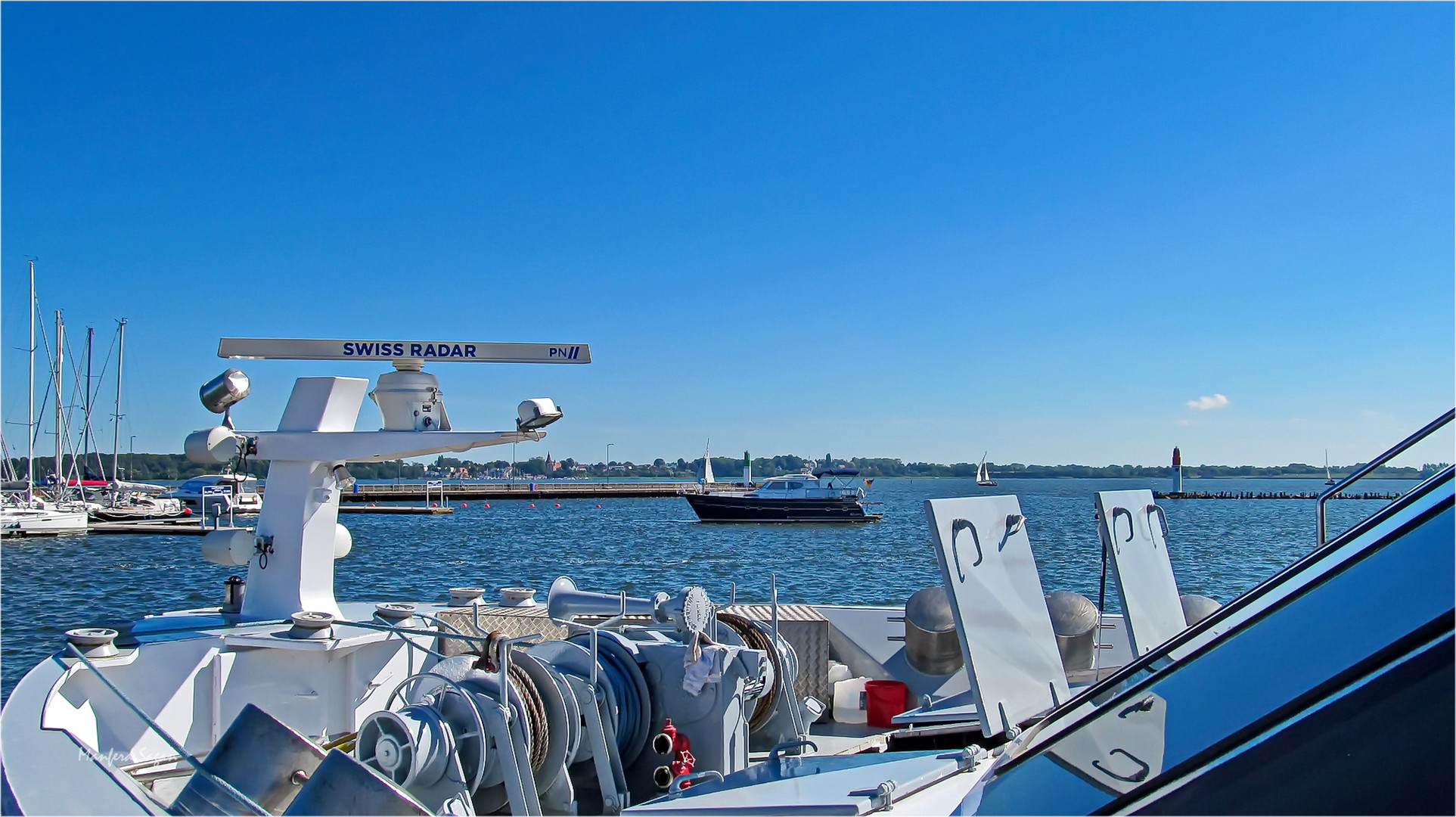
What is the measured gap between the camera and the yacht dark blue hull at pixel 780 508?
218 feet

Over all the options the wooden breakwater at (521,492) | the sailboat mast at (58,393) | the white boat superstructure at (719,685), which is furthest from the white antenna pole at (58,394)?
the white boat superstructure at (719,685)

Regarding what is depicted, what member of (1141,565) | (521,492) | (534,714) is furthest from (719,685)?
(521,492)

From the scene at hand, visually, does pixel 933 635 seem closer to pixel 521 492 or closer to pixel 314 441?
pixel 314 441

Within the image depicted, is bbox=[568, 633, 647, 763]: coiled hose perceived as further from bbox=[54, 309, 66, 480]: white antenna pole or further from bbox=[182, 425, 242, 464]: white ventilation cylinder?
bbox=[54, 309, 66, 480]: white antenna pole

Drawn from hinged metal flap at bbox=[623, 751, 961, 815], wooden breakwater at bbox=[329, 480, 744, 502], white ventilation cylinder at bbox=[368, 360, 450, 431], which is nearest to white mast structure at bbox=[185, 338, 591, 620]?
white ventilation cylinder at bbox=[368, 360, 450, 431]

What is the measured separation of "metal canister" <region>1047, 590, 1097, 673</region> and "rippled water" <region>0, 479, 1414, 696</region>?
2.98m

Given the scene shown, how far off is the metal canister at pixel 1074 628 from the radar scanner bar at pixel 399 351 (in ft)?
15.1

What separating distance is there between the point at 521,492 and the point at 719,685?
108 m

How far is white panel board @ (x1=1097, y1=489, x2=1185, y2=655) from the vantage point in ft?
17.4

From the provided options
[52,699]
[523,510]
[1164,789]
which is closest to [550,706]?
[52,699]

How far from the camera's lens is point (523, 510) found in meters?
88.8

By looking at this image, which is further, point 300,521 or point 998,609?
point 300,521

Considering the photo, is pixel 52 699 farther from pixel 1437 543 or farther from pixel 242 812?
pixel 1437 543

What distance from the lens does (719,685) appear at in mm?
6746
